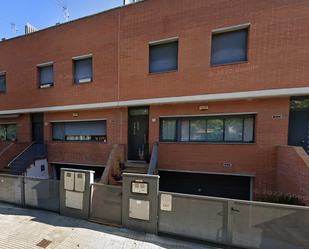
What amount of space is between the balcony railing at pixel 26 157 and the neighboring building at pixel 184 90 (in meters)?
0.45

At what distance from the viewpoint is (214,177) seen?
20.0 ft

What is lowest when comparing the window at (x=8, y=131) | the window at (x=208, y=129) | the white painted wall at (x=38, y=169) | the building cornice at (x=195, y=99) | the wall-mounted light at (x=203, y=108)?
the white painted wall at (x=38, y=169)

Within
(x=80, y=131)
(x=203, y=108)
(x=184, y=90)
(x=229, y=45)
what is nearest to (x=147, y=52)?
(x=184, y=90)

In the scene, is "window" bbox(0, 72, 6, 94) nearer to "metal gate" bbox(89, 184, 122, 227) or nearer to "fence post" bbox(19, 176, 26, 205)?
"fence post" bbox(19, 176, 26, 205)

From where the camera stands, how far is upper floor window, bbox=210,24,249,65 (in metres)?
5.62

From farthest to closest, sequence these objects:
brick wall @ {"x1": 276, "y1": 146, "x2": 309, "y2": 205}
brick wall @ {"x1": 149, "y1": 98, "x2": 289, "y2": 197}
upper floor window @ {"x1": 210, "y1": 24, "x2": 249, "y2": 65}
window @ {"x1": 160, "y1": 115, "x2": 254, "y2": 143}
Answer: window @ {"x1": 160, "y1": 115, "x2": 254, "y2": 143}, upper floor window @ {"x1": 210, "y1": 24, "x2": 249, "y2": 65}, brick wall @ {"x1": 149, "y1": 98, "x2": 289, "y2": 197}, brick wall @ {"x1": 276, "y1": 146, "x2": 309, "y2": 205}

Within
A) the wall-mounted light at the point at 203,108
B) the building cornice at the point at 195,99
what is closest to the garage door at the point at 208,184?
the wall-mounted light at the point at 203,108

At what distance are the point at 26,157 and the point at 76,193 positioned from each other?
590cm

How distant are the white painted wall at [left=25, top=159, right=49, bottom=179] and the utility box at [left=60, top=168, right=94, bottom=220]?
524 centimetres

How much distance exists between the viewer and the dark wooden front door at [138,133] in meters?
6.95

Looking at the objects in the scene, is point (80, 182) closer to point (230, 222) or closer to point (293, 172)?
point (230, 222)

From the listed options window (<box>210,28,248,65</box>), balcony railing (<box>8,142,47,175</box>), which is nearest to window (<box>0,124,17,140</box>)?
balcony railing (<box>8,142,47,175</box>)

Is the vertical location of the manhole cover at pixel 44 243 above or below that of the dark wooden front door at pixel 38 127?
below

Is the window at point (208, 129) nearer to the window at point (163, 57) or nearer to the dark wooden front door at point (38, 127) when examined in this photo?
the window at point (163, 57)
